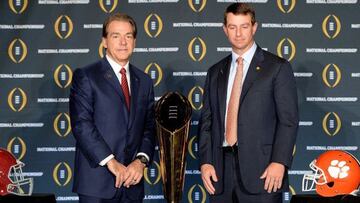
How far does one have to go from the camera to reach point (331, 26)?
614 cm

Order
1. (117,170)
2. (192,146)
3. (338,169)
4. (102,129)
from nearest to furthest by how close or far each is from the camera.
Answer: (117,170), (102,129), (338,169), (192,146)

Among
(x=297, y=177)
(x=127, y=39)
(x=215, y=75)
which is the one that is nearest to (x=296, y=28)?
(x=297, y=177)

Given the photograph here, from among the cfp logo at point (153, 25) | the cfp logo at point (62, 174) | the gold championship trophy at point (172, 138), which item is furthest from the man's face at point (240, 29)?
the cfp logo at point (62, 174)

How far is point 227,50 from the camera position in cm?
612

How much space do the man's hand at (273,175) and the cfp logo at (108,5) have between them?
2719 millimetres

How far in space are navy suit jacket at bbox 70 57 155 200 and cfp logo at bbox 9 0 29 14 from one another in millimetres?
2264

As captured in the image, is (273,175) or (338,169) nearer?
(273,175)

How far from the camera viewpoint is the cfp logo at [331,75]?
609 cm

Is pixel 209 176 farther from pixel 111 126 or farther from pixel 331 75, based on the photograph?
pixel 331 75

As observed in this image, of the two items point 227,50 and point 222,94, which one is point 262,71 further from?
point 227,50

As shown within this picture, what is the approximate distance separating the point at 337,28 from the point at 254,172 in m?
2.52

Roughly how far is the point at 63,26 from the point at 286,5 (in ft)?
6.72

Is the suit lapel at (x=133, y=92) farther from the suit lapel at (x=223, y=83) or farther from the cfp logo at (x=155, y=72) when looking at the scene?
the cfp logo at (x=155, y=72)

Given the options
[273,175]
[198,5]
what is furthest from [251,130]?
[198,5]
